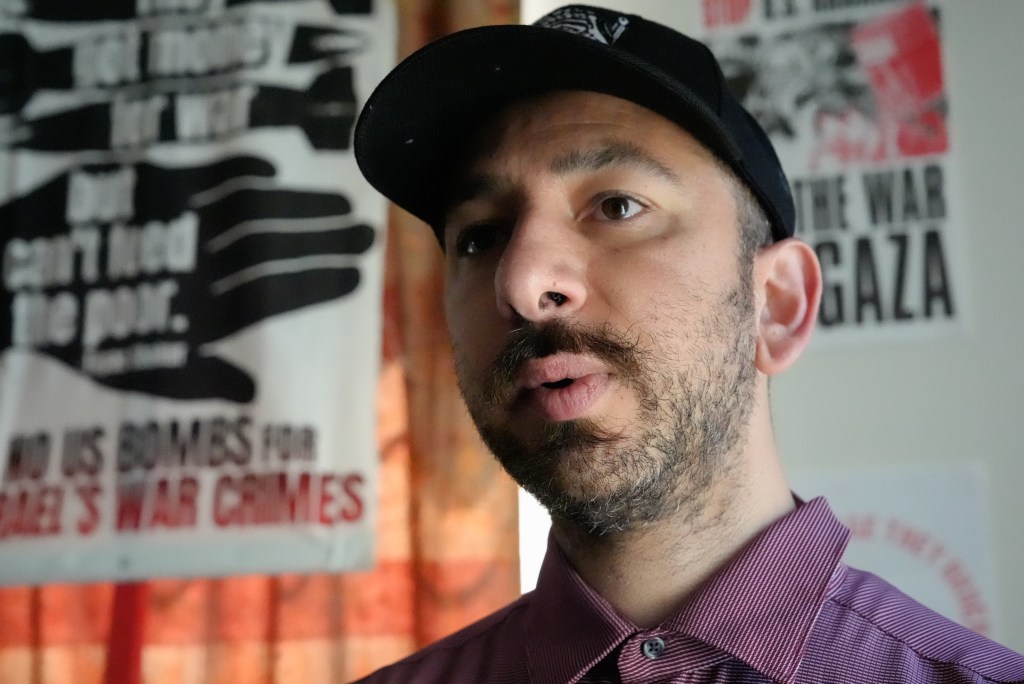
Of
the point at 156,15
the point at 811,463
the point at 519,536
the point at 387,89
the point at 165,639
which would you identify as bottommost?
the point at 165,639

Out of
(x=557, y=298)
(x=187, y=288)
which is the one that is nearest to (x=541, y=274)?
(x=557, y=298)

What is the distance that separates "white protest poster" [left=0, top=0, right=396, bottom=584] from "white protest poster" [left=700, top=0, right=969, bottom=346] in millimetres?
658

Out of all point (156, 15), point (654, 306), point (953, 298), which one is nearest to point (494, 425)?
point (654, 306)

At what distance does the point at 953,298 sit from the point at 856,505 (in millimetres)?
317

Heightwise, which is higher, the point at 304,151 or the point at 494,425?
the point at 304,151

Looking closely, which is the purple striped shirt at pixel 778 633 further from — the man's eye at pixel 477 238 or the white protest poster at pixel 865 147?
the white protest poster at pixel 865 147

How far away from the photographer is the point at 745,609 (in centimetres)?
76

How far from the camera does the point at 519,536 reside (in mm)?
1433

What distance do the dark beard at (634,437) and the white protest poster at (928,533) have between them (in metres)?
0.49

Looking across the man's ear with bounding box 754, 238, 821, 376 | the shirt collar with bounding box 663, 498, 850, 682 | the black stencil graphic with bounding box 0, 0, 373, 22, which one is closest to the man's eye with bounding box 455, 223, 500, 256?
the man's ear with bounding box 754, 238, 821, 376

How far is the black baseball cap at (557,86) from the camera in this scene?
850 millimetres

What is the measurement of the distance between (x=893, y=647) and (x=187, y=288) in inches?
50.2

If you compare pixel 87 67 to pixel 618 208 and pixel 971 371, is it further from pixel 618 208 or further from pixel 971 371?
pixel 971 371

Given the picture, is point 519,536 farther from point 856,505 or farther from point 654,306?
point 654,306
